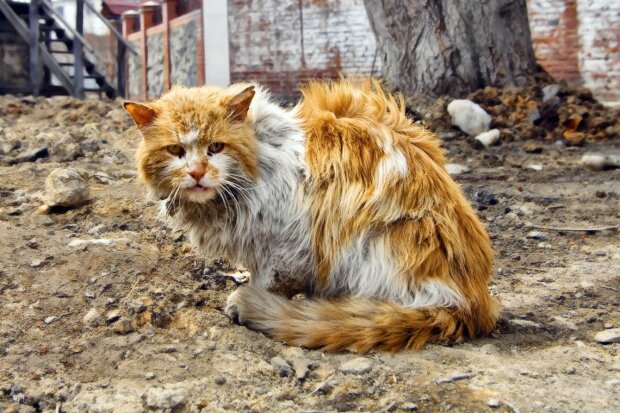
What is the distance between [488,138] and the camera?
7289 mm

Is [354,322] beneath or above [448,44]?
beneath

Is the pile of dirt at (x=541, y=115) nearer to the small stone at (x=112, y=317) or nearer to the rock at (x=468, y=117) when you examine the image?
the rock at (x=468, y=117)

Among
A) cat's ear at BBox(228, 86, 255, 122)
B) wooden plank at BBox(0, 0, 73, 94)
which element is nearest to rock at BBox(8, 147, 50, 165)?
cat's ear at BBox(228, 86, 255, 122)

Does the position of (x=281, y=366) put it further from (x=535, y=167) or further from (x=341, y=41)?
(x=341, y=41)

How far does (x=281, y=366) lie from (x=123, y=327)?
69cm

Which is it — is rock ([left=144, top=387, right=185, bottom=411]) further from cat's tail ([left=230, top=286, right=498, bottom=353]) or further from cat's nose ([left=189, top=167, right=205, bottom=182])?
cat's nose ([left=189, top=167, right=205, bottom=182])

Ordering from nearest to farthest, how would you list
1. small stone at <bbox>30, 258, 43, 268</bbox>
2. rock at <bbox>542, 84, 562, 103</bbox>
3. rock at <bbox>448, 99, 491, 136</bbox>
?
small stone at <bbox>30, 258, 43, 268</bbox> < rock at <bbox>448, 99, 491, 136</bbox> < rock at <bbox>542, 84, 562, 103</bbox>

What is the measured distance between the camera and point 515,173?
21.2 ft

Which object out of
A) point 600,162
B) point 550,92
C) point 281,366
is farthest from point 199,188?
point 550,92

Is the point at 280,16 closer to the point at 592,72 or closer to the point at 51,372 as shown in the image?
the point at 592,72

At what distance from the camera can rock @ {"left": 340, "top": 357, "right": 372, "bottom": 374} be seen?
2816mm

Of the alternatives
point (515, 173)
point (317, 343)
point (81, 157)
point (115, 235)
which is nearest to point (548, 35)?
point (515, 173)

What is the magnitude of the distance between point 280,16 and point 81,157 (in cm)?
905

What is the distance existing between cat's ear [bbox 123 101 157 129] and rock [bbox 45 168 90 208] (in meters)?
1.57
